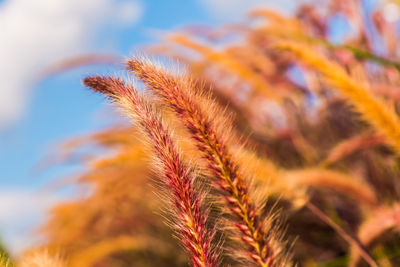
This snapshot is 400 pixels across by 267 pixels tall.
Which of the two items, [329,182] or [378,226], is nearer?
[378,226]

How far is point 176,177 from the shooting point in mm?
506

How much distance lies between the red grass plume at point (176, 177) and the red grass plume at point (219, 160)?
29 mm

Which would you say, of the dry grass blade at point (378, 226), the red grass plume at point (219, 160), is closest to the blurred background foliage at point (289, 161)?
the dry grass blade at point (378, 226)

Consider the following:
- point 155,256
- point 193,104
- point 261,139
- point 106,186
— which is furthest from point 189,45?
point 193,104

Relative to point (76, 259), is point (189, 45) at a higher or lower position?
higher

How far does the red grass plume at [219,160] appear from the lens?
0.54 m

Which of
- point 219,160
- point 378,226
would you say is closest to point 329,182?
point 378,226

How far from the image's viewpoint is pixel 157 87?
538mm

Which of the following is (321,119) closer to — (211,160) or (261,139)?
(261,139)

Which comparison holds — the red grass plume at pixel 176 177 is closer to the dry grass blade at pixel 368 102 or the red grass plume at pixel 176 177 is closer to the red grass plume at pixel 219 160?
the red grass plume at pixel 219 160

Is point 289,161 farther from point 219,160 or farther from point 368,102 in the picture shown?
point 219,160

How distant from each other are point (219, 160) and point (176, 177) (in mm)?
66

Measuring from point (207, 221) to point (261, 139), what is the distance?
111 centimetres

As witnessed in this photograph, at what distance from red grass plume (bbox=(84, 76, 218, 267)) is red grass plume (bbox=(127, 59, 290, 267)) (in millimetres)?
29
